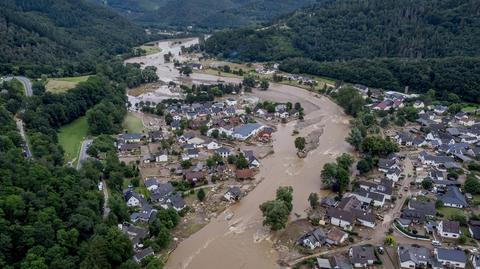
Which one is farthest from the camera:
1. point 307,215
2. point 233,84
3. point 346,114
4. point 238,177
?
point 233,84

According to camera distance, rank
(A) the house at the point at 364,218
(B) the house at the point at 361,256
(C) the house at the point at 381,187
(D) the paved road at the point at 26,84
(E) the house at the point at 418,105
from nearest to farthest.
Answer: (B) the house at the point at 361,256 < (A) the house at the point at 364,218 < (C) the house at the point at 381,187 < (D) the paved road at the point at 26,84 < (E) the house at the point at 418,105

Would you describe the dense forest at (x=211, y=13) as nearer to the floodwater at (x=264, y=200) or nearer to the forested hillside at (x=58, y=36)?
the forested hillside at (x=58, y=36)

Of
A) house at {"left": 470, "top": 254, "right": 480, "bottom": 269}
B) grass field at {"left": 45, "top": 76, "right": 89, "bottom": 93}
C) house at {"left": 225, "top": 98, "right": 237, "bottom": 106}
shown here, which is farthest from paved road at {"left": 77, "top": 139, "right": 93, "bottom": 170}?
house at {"left": 470, "top": 254, "right": 480, "bottom": 269}

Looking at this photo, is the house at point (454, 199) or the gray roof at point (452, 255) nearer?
the gray roof at point (452, 255)

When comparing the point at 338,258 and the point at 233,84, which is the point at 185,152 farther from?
the point at 233,84

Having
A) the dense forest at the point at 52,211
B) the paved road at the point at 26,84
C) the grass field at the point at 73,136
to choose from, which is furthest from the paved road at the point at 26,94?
the grass field at the point at 73,136

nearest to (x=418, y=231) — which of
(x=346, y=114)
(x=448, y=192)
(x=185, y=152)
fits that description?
(x=448, y=192)
